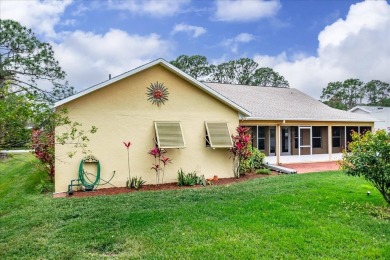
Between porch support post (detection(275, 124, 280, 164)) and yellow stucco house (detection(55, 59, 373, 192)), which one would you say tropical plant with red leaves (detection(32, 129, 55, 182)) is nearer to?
yellow stucco house (detection(55, 59, 373, 192))

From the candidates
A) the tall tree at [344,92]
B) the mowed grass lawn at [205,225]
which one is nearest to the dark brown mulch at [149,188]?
the mowed grass lawn at [205,225]

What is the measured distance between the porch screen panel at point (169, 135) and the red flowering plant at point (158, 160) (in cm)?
34

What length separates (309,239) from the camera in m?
6.49

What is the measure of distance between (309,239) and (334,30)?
70.5ft

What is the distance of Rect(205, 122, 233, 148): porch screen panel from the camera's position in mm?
14180

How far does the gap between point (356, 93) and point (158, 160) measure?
6988 centimetres

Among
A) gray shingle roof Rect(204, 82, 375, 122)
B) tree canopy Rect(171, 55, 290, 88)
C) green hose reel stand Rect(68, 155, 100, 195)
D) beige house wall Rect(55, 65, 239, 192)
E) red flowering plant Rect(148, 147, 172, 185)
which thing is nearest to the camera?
green hose reel stand Rect(68, 155, 100, 195)

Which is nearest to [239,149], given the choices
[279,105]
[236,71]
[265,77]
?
[279,105]

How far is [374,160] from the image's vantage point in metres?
8.41

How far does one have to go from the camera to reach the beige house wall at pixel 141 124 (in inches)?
488

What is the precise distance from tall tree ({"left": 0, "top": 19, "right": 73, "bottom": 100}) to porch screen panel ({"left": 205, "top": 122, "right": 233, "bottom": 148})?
12.2 meters

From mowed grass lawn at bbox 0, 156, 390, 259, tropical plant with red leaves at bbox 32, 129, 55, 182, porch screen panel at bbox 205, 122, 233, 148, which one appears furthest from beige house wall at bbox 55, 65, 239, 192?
tropical plant with red leaves at bbox 32, 129, 55, 182

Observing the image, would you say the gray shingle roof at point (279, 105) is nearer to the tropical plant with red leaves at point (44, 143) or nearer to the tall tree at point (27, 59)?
the tropical plant with red leaves at point (44, 143)

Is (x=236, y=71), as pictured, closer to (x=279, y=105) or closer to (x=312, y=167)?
(x=279, y=105)
